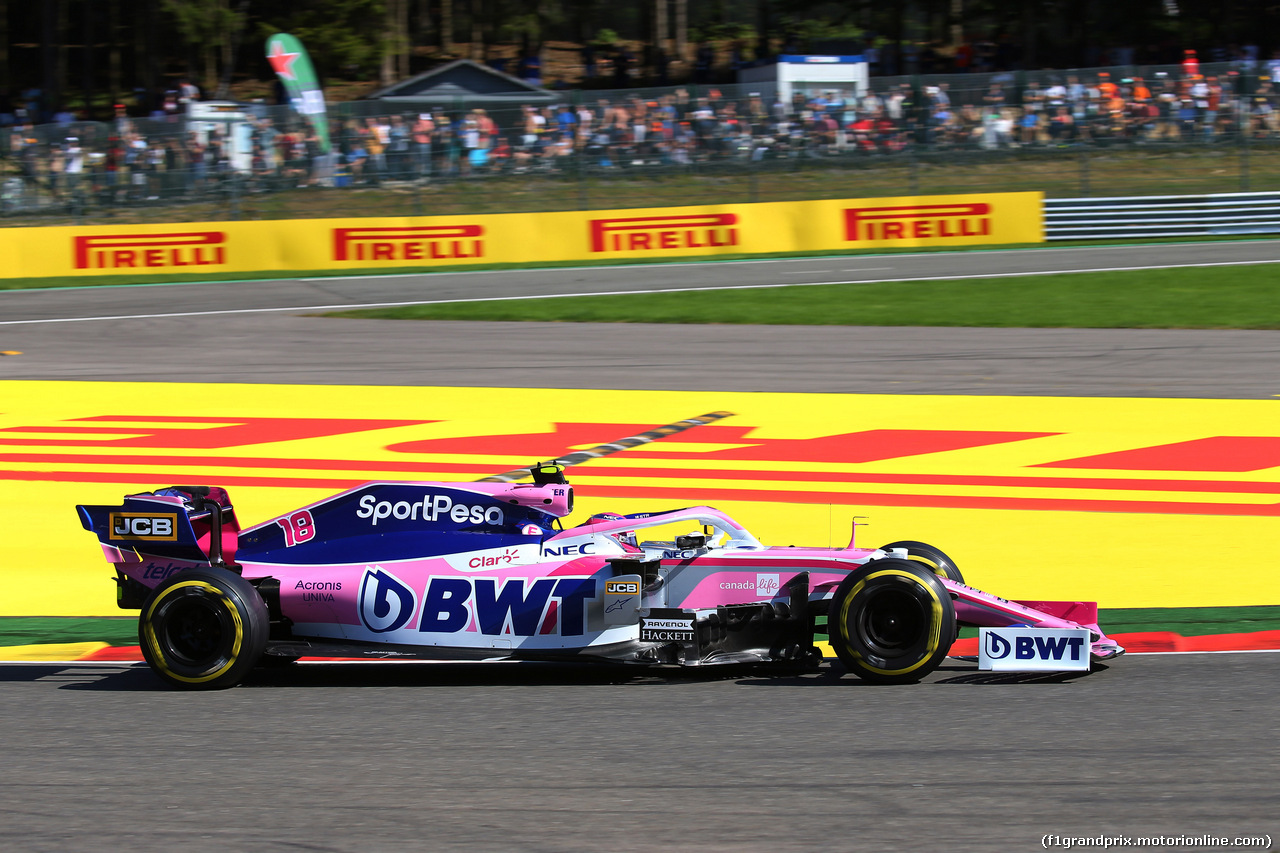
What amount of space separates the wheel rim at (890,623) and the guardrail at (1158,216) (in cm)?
2291

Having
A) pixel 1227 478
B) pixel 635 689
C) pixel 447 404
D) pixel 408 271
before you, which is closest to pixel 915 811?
pixel 635 689

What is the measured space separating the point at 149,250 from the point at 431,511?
21.4 m

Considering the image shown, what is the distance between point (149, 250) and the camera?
26172mm

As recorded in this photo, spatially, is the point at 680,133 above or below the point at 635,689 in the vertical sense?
above

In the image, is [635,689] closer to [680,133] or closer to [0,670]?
[0,670]

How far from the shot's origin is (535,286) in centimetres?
2347

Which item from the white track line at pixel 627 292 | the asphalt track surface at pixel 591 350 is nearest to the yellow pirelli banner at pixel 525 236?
the asphalt track surface at pixel 591 350

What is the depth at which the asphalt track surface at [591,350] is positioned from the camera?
1473 cm

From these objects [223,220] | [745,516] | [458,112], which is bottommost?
[745,516]

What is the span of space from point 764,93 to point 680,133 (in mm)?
1922

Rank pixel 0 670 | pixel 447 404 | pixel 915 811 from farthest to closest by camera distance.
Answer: pixel 447 404 → pixel 0 670 → pixel 915 811

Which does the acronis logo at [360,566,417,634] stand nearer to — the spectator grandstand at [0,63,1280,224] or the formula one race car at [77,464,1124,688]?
the formula one race car at [77,464,1124,688]

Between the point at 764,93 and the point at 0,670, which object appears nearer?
the point at 0,670

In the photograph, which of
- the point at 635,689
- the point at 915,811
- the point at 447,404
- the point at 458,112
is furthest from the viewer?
the point at 458,112
